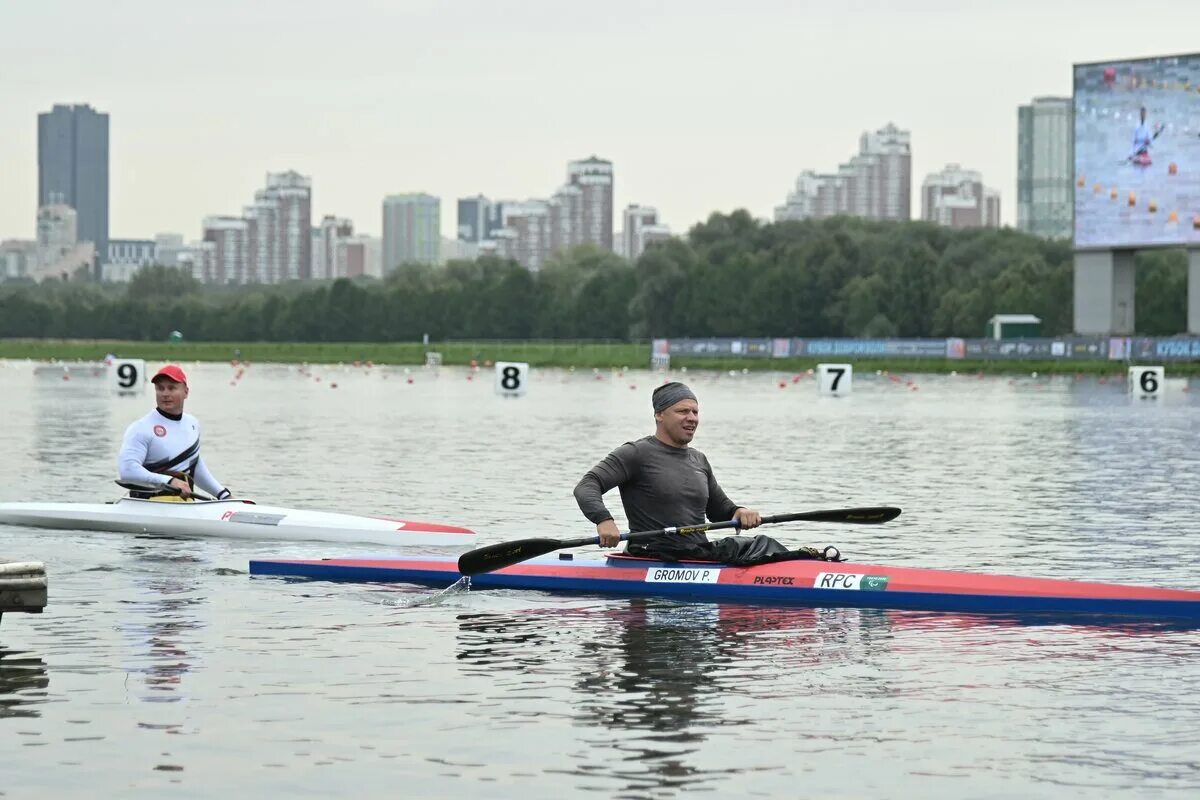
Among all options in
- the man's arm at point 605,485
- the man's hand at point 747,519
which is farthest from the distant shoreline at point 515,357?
the man's arm at point 605,485

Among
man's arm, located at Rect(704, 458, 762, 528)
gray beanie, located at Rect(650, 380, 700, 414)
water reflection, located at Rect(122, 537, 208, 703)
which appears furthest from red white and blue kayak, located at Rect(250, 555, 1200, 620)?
water reflection, located at Rect(122, 537, 208, 703)

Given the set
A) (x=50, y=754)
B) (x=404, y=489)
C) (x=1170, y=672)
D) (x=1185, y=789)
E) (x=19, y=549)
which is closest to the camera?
(x=1185, y=789)

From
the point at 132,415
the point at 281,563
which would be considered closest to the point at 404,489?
the point at 281,563

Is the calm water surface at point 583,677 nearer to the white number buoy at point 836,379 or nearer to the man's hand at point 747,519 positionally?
the man's hand at point 747,519

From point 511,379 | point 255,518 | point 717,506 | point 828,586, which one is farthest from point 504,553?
point 511,379

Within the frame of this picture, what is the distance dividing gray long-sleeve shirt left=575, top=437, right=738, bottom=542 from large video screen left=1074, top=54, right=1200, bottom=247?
6444cm

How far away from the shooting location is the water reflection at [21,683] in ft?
35.1

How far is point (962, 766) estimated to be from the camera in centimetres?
945

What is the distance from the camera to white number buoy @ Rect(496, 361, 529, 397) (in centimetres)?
6334

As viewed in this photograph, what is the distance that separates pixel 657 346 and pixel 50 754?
93.9m

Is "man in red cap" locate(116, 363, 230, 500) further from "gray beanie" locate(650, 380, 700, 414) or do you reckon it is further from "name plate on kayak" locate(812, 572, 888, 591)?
"name plate on kayak" locate(812, 572, 888, 591)

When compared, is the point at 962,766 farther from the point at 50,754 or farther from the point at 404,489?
the point at 404,489

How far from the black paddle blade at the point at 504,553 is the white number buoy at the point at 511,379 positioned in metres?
47.9

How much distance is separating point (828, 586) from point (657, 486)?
1432 mm
